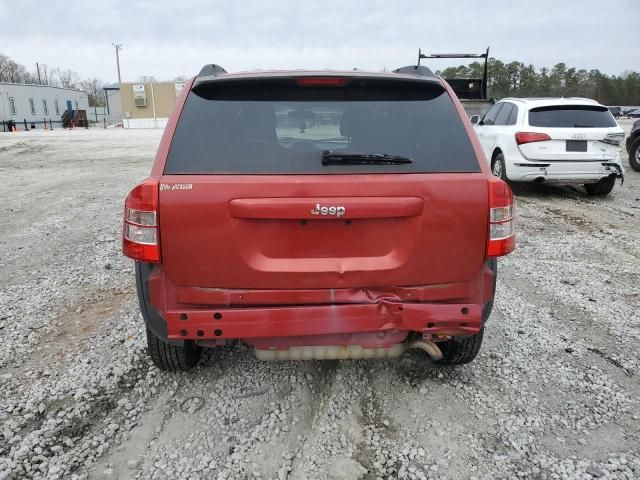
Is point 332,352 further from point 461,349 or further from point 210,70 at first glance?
point 210,70

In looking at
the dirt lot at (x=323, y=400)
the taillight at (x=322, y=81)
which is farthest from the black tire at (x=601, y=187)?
the taillight at (x=322, y=81)

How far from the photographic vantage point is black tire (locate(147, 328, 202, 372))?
9.94 ft

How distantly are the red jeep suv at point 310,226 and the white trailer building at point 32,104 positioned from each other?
49.8 meters

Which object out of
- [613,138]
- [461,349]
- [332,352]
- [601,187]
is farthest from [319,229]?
[601,187]

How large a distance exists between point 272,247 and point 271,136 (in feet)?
1.93

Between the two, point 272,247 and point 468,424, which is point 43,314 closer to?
point 272,247

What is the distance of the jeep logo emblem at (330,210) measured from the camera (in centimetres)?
239

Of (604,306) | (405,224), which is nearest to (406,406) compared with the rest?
(405,224)

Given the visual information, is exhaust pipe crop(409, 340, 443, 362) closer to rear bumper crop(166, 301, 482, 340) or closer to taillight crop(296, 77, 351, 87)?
rear bumper crop(166, 301, 482, 340)

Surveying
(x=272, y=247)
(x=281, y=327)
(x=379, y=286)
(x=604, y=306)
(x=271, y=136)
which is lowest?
(x=604, y=306)

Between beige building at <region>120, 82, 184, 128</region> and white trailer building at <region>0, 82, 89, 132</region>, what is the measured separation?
9.50 meters

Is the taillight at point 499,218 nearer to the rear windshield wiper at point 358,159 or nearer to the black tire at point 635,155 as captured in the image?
the rear windshield wiper at point 358,159

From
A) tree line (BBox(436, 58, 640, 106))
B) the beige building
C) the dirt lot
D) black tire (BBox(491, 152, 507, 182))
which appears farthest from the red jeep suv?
tree line (BBox(436, 58, 640, 106))

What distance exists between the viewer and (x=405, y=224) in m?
2.46
